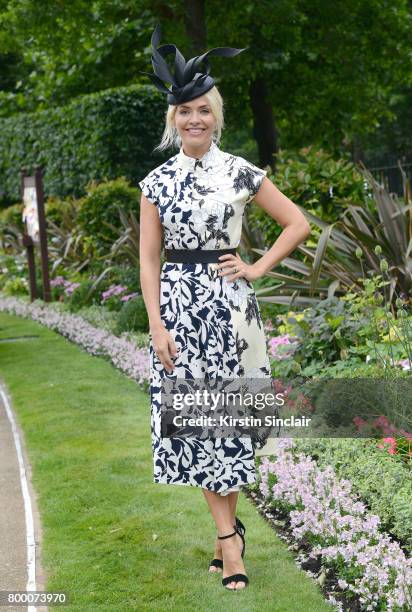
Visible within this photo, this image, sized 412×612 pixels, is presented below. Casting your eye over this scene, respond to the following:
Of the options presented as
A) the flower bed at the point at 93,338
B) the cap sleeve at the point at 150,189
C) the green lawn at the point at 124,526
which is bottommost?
the green lawn at the point at 124,526

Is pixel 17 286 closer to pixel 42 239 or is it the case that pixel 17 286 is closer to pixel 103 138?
pixel 42 239

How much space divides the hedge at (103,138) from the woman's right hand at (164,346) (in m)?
12.1

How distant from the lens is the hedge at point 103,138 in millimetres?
15352

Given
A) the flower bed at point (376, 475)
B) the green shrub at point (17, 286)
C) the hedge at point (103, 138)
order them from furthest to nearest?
1. the hedge at point (103, 138)
2. the green shrub at point (17, 286)
3. the flower bed at point (376, 475)

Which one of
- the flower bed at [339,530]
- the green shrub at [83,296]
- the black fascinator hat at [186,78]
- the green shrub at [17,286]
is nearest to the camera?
the flower bed at [339,530]

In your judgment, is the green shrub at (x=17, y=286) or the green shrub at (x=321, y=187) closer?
the green shrub at (x=321, y=187)

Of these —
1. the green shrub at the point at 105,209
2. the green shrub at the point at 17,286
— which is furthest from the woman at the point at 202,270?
the green shrub at the point at 17,286

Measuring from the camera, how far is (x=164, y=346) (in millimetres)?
3484

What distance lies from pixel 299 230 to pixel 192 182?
1.45 feet

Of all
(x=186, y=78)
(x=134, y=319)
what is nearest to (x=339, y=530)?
(x=186, y=78)

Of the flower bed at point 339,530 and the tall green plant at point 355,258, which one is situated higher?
the tall green plant at point 355,258

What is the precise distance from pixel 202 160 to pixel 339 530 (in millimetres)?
1556

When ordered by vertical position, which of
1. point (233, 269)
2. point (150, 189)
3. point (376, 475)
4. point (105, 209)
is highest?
point (105, 209)

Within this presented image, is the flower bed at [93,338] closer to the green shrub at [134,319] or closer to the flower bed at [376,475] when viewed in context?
the green shrub at [134,319]
